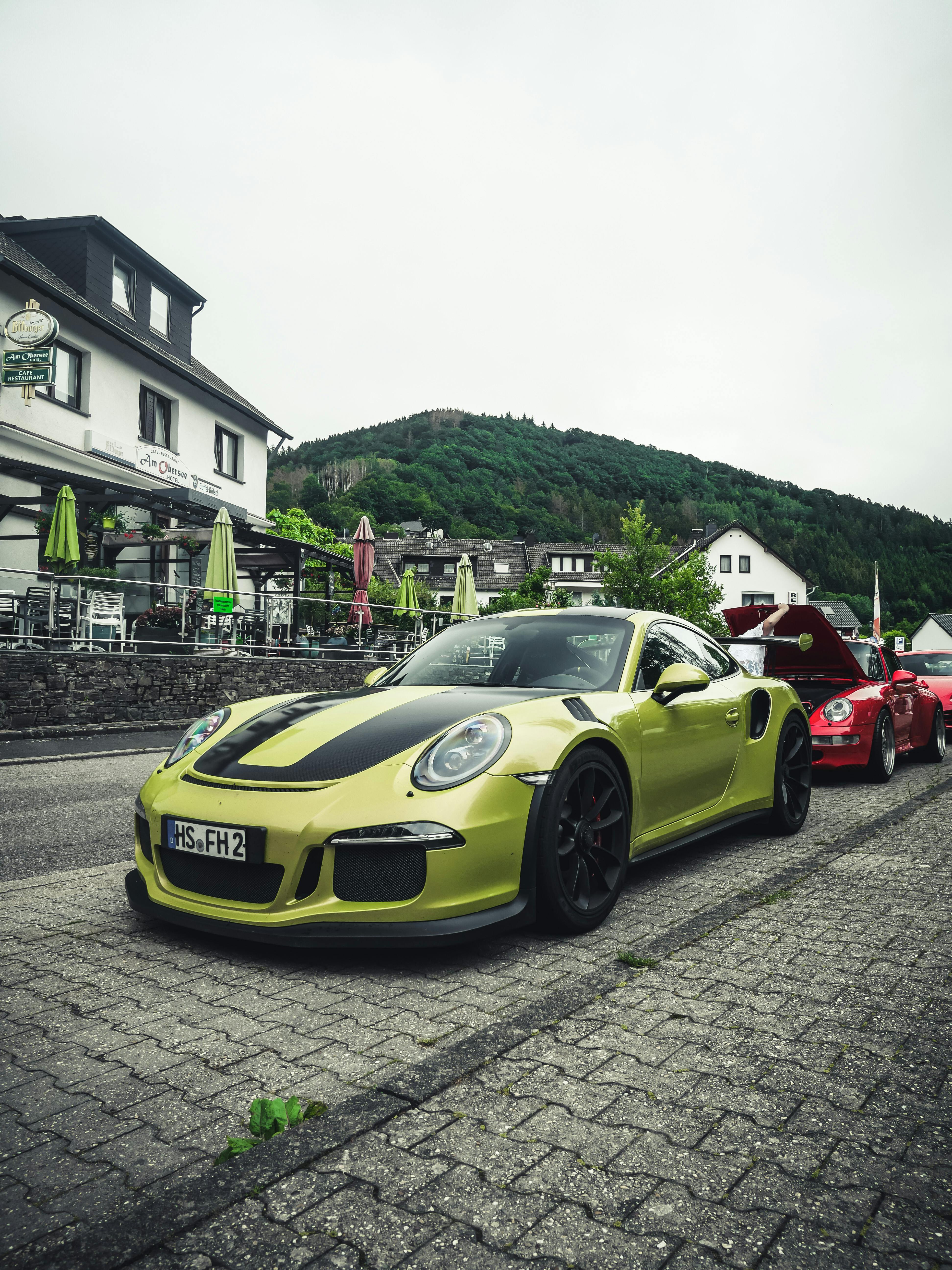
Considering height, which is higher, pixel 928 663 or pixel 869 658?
pixel 869 658

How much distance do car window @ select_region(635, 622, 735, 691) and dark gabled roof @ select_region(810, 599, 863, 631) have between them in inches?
3183

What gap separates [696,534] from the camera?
82.9 metres

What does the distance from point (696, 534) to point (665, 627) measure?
81.0 m

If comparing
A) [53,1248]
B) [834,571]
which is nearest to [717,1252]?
[53,1248]

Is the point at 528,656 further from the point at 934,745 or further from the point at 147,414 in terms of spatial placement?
the point at 147,414

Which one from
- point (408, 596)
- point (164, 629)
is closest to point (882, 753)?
point (164, 629)

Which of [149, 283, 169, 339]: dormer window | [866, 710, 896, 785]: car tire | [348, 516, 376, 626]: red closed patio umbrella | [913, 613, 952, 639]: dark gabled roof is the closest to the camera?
[866, 710, 896, 785]: car tire

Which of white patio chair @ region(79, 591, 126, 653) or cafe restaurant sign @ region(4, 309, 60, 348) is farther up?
cafe restaurant sign @ region(4, 309, 60, 348)

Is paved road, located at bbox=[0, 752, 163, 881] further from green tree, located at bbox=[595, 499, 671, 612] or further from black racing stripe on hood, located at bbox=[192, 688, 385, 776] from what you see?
green tree, located at bbox=[595, 499, 671, 612]

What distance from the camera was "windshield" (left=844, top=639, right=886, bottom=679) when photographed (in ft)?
28.0

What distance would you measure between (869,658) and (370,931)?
7.18 meters

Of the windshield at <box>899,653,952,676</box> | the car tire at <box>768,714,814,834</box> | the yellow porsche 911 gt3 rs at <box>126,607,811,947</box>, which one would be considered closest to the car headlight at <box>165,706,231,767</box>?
the yellow porsche 911 gt3 rs at <box>126,607,811,947</box>

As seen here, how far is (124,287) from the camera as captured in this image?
2197cm

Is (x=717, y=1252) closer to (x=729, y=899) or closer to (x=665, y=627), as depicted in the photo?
(x=729, y=899)
